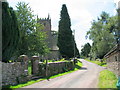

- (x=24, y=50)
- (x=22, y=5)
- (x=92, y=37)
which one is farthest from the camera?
(x=92, y=37)

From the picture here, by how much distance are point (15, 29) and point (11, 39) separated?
1.28 meters

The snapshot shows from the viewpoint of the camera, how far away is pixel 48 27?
59.2 meters

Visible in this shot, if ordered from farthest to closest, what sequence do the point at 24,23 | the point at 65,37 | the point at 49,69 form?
the point at 65,37 → the point at 24,23 → the point at 49,69

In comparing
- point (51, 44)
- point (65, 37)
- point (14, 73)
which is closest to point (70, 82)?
point (14, 73)

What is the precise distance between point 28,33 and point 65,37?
12391 mm

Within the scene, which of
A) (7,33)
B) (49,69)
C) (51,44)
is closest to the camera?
(7,33)

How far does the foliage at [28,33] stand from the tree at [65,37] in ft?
31.8

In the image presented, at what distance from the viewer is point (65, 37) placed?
38.4 m

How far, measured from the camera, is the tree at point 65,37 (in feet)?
125

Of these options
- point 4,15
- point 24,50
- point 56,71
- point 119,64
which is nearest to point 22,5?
point 24,50

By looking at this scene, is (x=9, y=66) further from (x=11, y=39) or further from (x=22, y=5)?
(x=22, y=5)

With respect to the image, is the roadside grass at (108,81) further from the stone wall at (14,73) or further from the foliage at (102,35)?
the foliage at (102,35)

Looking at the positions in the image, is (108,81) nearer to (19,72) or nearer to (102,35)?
(19,72)

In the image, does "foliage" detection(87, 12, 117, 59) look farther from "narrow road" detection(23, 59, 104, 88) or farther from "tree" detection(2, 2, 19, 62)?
"tree" detection(2, 2, 19, 62)
